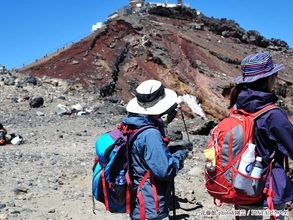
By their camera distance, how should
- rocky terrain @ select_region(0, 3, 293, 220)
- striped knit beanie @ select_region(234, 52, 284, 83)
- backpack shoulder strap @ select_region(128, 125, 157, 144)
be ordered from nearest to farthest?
1. striped knit beanie @ select_region(234, 52, 284, 83)
2. backpack shoulder strap @ select_region(128, 125, 157, 144)
3. rocky terrain @ select_region(0, 3, 293, 220)

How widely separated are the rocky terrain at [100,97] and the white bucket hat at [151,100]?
8.77ft

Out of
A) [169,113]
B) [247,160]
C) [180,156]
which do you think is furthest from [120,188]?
[247,160]

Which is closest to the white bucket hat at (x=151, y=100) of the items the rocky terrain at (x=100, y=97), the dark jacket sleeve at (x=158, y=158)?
the dark jacket sleeve at (x=158, y=158)

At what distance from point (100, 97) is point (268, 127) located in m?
18.6

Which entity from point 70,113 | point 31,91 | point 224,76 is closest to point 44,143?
point 70,113

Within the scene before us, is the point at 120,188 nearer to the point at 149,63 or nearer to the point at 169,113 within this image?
the point at 169,113

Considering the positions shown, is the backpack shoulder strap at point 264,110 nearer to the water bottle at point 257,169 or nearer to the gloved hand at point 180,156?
the water bottle at point 257,169

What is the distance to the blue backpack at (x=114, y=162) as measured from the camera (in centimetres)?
342

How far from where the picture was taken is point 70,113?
17.4 meters

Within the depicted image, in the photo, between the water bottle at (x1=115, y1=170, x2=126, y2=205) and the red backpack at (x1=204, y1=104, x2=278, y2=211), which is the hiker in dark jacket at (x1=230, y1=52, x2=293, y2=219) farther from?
the water bottle at (x1=115, y1=170, x2=126, y2=205)

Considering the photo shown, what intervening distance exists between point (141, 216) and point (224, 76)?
21.7 metres

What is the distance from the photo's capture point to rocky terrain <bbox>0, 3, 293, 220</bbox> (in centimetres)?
706

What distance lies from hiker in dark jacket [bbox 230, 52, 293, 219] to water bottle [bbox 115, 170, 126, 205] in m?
0.87

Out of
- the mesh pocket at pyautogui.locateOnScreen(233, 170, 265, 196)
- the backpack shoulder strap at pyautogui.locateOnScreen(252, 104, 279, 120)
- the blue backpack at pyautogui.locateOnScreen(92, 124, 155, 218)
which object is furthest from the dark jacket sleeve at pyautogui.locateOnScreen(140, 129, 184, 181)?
the backpack shoulder strap at pyautogui.locateOnScreen(252, 104, 279, 120)
